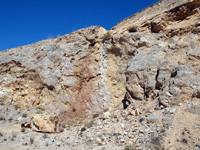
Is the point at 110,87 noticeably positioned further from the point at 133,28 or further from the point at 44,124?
the point at 44,124

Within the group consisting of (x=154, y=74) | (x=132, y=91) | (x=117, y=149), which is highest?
(x=154, y=74)

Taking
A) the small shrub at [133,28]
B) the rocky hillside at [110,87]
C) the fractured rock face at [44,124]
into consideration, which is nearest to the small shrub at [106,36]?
the rocky hillside at [110,87]

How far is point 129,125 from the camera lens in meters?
7.71

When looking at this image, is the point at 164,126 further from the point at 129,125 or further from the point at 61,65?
the point at 61,65

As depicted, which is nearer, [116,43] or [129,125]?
[129,125]

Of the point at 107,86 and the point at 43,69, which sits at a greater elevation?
the point at 43,69

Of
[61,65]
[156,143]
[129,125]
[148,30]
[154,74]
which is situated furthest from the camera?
[61,65]

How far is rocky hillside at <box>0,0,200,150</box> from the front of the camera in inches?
277

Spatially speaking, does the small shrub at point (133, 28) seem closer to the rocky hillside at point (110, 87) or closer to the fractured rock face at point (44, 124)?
the rocky hillside at point (110, 87)

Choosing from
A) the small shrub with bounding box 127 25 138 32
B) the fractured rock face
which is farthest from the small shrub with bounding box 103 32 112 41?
the fractured rock face

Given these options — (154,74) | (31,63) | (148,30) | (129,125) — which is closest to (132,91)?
(154,74)

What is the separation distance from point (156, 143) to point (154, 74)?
3.81m

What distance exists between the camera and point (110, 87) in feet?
38.9

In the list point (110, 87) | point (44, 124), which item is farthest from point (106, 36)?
point (44, 124)
